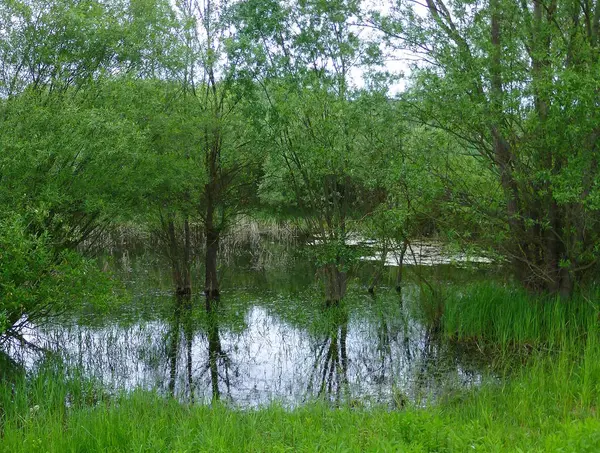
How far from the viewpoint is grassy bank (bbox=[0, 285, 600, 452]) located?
4.83 meters

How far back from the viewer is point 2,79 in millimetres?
10125

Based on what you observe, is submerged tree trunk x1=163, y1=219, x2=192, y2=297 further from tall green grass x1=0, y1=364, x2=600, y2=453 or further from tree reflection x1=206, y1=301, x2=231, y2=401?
tall green grass x1=0, y1=364, x2=600, y2=453

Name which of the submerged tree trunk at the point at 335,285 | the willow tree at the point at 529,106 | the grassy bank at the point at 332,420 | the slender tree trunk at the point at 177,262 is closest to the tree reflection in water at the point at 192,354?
the grassy bank at the point at 332,420

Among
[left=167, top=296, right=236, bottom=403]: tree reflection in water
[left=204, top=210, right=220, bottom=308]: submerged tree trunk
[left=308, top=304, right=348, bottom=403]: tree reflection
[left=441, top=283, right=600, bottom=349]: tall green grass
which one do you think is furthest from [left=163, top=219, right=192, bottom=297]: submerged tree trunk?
[left=441, top=283, right=600, bottom=349]: tall green grass

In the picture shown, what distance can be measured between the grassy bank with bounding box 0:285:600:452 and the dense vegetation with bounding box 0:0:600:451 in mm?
37

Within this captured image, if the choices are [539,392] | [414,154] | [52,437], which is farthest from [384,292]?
[52,437]

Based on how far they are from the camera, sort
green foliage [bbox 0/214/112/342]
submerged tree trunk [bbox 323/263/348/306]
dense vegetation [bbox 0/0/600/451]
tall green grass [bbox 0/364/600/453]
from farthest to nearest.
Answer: submerged tree trunk [bbox 323/263/348/306] < green foliage [bbox 0/214/112/342] < dense vegetation [bbox 0/0/600/451] < tall green grass [bbox 0/364/600/453]

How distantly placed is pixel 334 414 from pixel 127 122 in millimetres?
5886

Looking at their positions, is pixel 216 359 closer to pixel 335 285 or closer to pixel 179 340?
pixel 179 340

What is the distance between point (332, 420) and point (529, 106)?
555 centimetres

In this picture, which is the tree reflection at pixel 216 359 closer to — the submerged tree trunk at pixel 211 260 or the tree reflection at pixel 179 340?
the tree reflection at pixel 179 340

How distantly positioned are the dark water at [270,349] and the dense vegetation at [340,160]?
796 millimetres

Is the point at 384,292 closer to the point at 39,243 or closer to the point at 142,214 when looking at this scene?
the point at 142,214

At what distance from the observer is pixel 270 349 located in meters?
10.7
